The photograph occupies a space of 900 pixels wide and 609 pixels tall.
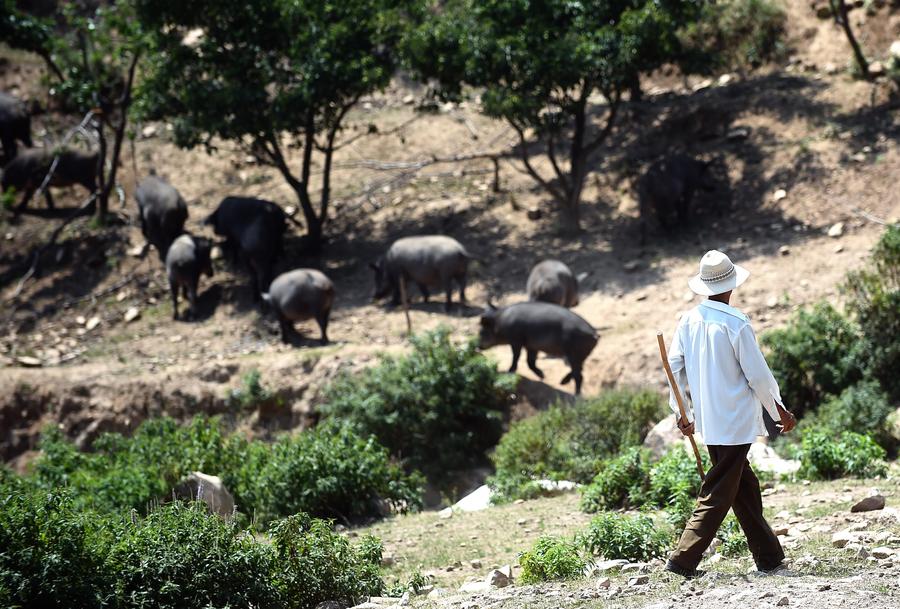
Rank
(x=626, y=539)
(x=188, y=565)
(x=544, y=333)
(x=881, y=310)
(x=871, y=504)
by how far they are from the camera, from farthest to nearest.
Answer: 1. (x=544, y=333)
2. (x=881, y=310)
3. (x=871, y=504)
4. (x=626, y=539)
5. (x=188, y=565)

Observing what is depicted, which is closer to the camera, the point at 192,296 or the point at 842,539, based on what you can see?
the point at 842,539

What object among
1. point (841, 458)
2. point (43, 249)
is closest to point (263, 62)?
point (43, 249)

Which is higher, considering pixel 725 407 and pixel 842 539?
pixel 725 407

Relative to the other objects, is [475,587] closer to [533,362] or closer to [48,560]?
[48,560]

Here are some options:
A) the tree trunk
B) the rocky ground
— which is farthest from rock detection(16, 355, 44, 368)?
the tree trunk

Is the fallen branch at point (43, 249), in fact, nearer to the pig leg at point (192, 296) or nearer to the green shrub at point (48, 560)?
the pig leg at point (192, 296)

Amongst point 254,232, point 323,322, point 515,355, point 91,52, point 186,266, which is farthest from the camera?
point 91,52

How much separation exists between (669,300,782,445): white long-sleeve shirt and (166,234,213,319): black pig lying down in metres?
13.3

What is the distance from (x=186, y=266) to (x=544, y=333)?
23.9ft

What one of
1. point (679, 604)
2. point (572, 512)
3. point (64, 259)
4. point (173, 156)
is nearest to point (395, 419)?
point (572, 512)

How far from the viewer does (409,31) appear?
61.4 ft

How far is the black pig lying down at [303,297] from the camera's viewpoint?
52.6 ft

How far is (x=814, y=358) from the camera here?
11969mm

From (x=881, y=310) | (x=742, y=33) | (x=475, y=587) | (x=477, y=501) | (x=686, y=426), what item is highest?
(x=742, y=33)
